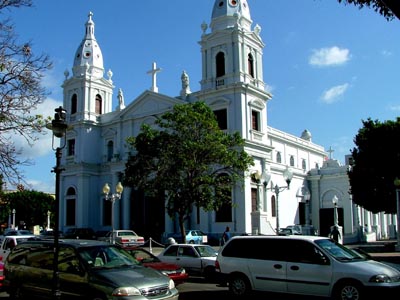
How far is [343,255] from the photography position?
12227mm

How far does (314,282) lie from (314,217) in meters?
43.6

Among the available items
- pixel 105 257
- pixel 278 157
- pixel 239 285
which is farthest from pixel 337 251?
pixel 278 157

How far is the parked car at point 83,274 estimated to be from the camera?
9.80 meters

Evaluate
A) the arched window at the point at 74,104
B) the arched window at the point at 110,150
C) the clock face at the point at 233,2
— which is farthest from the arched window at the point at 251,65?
the arched window at the point at 74,104

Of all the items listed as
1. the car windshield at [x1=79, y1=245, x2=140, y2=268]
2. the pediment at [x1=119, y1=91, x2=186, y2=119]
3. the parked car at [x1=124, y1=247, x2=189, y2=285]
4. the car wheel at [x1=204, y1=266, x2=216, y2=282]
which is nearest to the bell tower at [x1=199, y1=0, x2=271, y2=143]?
the pediment at [x1=119, y1=91, x2=186, y2=119]

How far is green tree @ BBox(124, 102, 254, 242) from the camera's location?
89.0ft

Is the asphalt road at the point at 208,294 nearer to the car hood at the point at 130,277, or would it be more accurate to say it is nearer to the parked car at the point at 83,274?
the parked car at the point at 83,274

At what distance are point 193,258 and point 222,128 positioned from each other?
25386 mm

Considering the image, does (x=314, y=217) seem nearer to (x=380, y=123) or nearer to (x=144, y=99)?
(x=380, y=123)

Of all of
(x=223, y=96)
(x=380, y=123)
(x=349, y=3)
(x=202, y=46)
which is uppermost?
(x=202, y=46)

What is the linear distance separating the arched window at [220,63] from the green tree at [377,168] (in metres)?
13.6

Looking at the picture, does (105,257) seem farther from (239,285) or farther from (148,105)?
(148,105)

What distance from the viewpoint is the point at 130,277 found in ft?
33.1

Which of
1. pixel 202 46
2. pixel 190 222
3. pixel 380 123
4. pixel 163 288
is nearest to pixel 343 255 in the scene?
pixel 163 288
